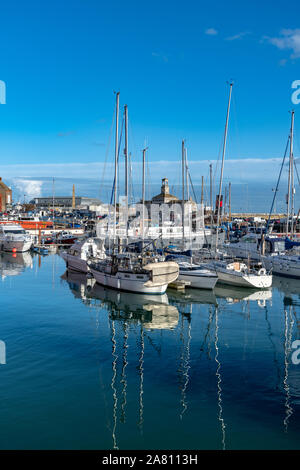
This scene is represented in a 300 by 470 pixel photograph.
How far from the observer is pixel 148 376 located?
51.1 ft

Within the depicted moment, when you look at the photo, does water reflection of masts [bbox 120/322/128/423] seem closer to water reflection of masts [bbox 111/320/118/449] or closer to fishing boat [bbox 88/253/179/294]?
water reflection of masts [bbox 111/320/118/449]

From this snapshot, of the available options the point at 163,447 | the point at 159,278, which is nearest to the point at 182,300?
the point at 159,278

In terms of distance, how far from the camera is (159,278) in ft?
99.6

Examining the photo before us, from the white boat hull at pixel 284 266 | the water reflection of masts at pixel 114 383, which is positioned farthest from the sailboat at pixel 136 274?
the white boat hull at pixel 284 266

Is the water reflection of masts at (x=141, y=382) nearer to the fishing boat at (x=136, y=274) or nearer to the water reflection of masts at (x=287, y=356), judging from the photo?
the water reflection of masts at (x=287, y=356)

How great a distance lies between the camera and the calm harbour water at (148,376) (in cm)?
1154

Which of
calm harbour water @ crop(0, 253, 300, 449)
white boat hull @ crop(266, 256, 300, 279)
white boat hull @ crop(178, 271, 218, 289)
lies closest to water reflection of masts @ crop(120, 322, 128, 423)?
calm harbour water @ crop(0, 253, 300, 449)

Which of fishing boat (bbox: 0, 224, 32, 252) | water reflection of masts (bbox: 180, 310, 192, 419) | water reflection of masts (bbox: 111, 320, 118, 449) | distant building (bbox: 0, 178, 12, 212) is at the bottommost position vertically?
water reflection of masts (bbox: 111, 320, 118, 449)

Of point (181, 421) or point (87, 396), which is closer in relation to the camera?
point (181, 421)

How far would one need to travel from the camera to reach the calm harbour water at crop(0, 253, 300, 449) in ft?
37.9

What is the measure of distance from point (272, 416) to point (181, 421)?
3.09 m
